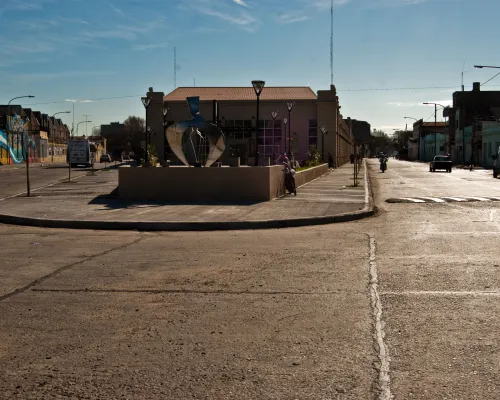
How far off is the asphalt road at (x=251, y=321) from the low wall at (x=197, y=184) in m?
8.91

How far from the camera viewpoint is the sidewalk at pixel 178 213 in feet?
47.6

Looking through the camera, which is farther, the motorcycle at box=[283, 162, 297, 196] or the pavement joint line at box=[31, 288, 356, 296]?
the motorcycle at box=[283, 162, 297, 196]

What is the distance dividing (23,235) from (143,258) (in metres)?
4.37

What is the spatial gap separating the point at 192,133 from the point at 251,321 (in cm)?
1779

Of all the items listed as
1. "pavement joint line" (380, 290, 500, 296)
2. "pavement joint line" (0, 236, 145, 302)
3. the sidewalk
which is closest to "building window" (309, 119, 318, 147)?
the sidewalk

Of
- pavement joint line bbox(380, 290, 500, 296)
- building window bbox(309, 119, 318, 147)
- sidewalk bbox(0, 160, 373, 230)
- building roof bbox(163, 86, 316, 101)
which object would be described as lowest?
sidewalk bbox(0, 160, 373, 230)

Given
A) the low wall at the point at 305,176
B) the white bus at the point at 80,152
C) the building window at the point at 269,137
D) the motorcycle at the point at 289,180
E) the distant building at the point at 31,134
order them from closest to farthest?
the motorcycle at the point at 289,180 → the low wall at the point at 305,176 → the white bus at the point at 80,152 → the building window at the point at 269,137 → the distant building at the point at 31,134

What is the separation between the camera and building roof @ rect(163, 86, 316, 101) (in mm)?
74250

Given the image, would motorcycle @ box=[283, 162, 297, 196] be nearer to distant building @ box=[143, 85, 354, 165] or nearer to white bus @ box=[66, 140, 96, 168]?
white bus @ box=[66, 140, 96, 168]

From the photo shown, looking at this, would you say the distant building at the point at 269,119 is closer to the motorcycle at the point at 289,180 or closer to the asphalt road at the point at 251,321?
the motorcycle at the point at 289,180

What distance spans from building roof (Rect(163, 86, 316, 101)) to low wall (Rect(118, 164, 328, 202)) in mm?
52826

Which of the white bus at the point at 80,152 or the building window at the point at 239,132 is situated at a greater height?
the building window at the point at 239,132

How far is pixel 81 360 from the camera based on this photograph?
4.97 metres

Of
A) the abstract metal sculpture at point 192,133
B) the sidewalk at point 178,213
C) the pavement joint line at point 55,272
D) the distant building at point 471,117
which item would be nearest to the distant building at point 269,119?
the distant building at point 471,117
